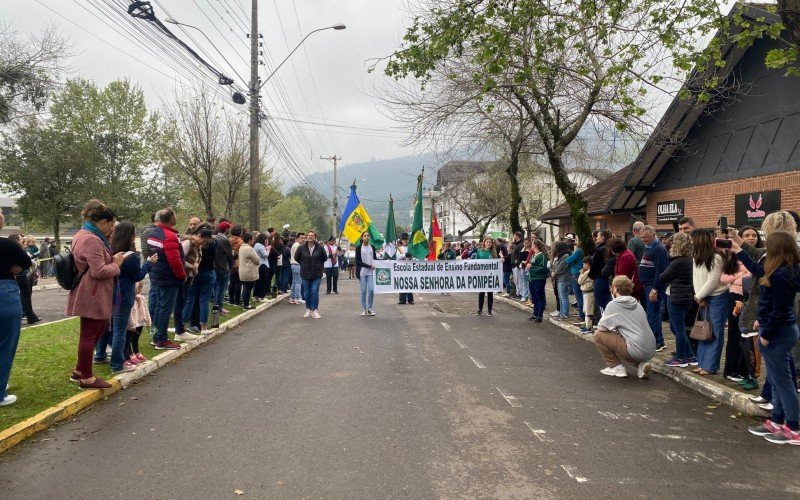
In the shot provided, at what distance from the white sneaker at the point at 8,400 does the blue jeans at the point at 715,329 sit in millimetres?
8390

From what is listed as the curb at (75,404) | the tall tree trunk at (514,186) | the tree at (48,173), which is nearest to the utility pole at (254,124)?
the tall tree trunk at (514,186)

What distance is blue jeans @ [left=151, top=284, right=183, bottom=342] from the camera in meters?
8.95

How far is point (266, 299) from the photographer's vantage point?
18.3 m

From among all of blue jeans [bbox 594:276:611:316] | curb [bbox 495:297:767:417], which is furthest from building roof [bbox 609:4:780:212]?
curb [bbox 495:297:767:417]

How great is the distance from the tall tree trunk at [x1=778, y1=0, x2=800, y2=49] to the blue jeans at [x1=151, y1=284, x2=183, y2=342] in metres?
8.76

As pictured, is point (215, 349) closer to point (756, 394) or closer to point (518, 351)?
point (518, 351)

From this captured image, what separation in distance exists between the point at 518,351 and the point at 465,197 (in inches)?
1415

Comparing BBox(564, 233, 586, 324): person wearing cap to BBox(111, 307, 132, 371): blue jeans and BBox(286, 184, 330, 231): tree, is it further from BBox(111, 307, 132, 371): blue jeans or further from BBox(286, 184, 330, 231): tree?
BBox(286, 184, 330, 231): tree

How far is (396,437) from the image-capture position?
5.39 meters

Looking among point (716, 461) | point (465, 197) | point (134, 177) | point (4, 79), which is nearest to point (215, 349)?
point (716, 461)

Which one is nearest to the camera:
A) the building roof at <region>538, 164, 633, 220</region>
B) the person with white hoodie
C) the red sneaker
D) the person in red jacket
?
the person with white hoodie

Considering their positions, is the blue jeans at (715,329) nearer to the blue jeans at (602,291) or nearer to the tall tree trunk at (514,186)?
the blue jeans at (602,291)

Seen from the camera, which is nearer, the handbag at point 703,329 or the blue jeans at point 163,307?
the handbag at point 703,329

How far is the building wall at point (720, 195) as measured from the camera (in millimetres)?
13406
